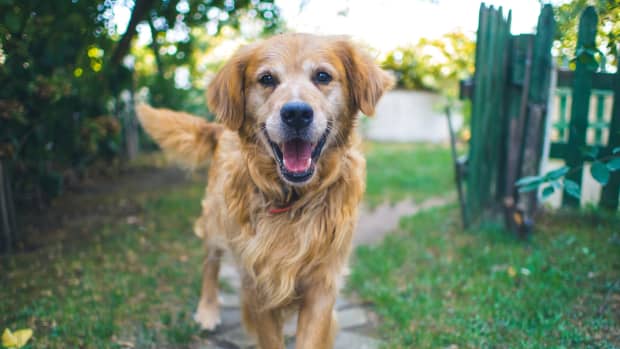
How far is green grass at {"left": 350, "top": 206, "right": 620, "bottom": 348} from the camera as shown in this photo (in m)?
2.63

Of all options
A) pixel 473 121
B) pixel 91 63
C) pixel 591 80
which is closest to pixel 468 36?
pixel 473 121

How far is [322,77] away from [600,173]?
1.40m

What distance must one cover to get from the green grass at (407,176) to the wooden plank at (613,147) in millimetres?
2585

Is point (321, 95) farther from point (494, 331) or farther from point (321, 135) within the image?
point (494, 331)

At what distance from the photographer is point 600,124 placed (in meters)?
7.52

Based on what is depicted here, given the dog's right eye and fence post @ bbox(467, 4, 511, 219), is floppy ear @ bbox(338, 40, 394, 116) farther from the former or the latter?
fence post @ bbox(467, 4, 511, 219)

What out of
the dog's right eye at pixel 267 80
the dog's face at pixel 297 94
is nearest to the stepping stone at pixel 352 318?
the dog's face at pixel 297 94

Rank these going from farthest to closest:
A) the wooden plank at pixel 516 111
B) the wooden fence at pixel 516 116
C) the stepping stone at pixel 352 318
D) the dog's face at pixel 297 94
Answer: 1. the wooden plank at pixel 516 111
2. the wooden fence at pixel 516 116
3. the stepping stone at pixel 352 318
4. the dog's face at pixel 297 94

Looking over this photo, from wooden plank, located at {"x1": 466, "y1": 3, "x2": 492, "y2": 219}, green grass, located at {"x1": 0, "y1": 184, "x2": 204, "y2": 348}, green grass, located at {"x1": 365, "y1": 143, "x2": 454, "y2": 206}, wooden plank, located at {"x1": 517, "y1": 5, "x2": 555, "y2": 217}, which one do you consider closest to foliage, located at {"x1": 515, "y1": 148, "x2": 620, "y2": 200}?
wooden plank, located at {"x1": 517, "y1": 5, "x2": 555, "y2": 217}

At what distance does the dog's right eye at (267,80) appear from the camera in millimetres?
2533

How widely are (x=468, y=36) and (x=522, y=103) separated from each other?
2.60m

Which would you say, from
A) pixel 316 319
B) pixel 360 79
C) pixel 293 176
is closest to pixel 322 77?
pixel 360 79

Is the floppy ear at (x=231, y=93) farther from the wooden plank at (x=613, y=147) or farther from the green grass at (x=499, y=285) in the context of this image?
the wooden plank at (x=613, y=147)

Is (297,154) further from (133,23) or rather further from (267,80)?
(133,23)
